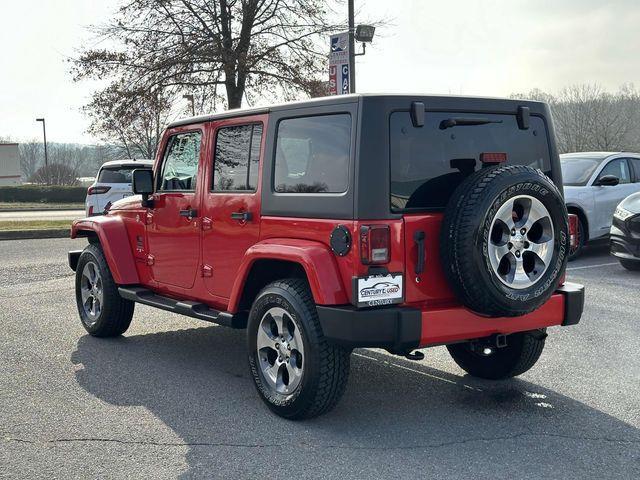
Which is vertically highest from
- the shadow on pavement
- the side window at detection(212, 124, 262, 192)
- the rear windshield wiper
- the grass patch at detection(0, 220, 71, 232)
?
the rear windshield wiper

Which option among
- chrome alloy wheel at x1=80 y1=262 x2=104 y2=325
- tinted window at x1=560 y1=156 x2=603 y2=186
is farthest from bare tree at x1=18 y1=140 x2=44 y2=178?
chrome alloy wheel at x1=80 y1=262 x2=104 y2=325

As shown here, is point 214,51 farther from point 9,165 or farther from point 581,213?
point 9,165

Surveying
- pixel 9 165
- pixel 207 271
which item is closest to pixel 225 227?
pixel 207 271

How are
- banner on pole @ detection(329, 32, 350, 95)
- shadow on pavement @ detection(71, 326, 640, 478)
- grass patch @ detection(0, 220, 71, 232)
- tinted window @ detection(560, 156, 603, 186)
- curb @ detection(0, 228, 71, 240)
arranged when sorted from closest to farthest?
shadow on pavement @ detection(71, 326, 640, 478)
tinted window @ detection(560, 156, 603, 186)
banner on pole @ detection(329, 32, 350, 95)
curb @ detection(0, 228, 71, 240)
grass patch @ detection(0, 220, 71, 232)

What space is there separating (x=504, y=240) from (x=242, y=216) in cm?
175

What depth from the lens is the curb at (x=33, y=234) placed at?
1673cm

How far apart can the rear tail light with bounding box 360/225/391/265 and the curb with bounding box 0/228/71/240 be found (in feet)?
47.3

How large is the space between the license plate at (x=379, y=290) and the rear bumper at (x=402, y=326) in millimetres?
49

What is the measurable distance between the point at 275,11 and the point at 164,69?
3.32 meters

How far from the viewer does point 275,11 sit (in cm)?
1983

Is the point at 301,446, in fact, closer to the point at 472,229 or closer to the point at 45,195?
the point at 472,229

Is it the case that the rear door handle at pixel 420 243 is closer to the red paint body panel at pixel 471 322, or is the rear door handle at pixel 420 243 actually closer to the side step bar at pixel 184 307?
the red paint body panel at pixel 471 322

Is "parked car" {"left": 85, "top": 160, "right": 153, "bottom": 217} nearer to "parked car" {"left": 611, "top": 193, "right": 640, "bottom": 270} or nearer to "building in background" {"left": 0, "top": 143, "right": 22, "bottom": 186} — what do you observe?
"parked car" {"left": 611, "top": 193, "right": 640, "bottom": 270}

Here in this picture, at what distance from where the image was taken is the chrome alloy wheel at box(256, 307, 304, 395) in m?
4.48
